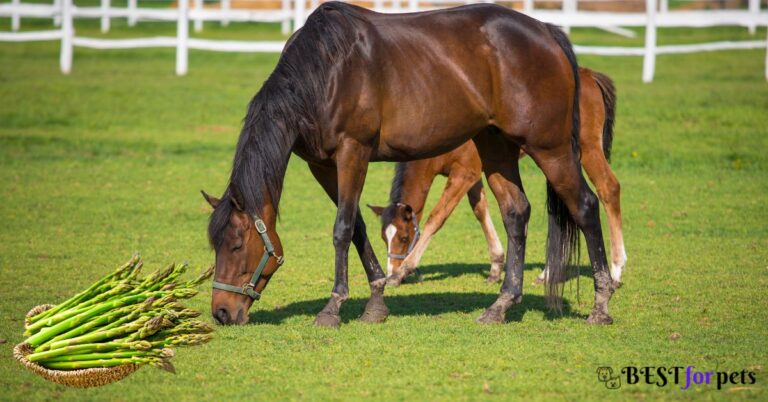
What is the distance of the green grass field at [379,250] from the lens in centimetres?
583

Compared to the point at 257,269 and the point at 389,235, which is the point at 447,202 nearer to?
the point at 389,235

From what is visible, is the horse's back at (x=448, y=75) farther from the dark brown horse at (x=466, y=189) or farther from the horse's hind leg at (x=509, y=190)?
the dark brown horse at (x=466, y=189)

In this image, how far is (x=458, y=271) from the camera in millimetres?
9797

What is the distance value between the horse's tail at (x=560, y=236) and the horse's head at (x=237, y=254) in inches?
83.4

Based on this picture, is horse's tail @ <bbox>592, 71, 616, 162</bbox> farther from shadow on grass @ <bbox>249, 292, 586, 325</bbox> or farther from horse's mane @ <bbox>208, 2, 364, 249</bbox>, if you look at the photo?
horse's mane @ <bbox>208, 2, 364, 249</bbox>

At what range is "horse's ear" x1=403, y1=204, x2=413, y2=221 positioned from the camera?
942 cm

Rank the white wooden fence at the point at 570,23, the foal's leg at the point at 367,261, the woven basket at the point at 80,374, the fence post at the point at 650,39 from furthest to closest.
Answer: the white wooden fence at the point at 570,23
the fence post at the point at 650,39
the foal's leg at the point at 367,261
the woven basket at the point at 80,374

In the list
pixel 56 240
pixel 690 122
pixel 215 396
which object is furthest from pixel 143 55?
pixel 215 396

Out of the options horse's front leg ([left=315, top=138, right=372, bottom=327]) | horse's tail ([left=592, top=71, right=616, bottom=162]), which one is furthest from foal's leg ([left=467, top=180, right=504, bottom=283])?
horse's front leg ([left=315, top=138, right=372, bottom=327])

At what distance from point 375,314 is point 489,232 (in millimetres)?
2654

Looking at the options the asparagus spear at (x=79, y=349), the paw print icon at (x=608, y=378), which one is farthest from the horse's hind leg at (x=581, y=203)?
the asparagus spear at (x=79, y=349)

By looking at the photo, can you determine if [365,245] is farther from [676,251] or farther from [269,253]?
[676,251]

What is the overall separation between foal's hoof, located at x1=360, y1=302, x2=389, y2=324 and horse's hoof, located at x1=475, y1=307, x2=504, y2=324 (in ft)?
2.28

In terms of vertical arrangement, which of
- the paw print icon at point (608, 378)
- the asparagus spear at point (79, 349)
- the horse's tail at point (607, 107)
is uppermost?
the horse's tail at point (607, 107)
